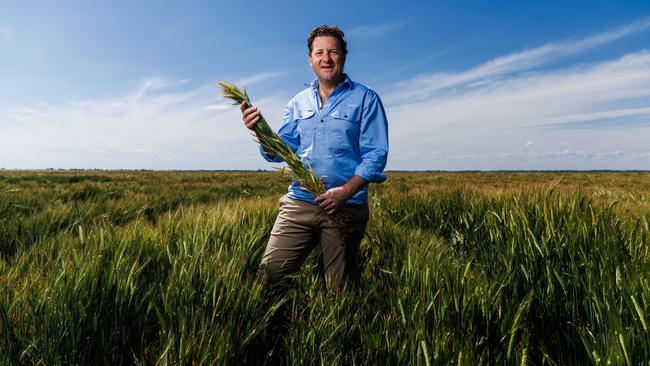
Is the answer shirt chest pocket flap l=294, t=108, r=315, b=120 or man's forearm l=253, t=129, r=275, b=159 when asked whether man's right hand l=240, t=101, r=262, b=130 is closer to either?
man's forearm l=253, t=129, r=275, b=159

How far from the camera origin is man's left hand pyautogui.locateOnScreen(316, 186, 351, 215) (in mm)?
2402

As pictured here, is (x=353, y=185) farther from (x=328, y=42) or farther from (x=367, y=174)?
(x=328, y=42)

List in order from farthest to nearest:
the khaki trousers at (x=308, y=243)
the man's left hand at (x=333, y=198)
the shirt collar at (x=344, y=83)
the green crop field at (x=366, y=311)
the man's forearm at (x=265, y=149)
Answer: the shirt collar at (x=344, y=83), the khaki trousers at (x=308, y=243), the man's forearm at (x=265, y=149), the man's left hand at (x=333, y=198), the green crop field at (x=366, y=311)

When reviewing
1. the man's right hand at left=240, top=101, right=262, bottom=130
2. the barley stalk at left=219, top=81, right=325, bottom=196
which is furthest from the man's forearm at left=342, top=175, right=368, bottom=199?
the man's right hand at left=240, top=101, right=262, bottom=130

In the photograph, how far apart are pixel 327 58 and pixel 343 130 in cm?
53

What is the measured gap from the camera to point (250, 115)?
8.30ft

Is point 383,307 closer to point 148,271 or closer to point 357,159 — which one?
point 357,159

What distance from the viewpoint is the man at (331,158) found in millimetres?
2662

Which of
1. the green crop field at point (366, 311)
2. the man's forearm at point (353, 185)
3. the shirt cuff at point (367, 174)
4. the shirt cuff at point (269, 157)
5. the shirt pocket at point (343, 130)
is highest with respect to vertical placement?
the shirt pocket at point (343, 130)

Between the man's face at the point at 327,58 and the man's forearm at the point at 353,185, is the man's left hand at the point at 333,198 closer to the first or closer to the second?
the man's forearm at the point at 353,185

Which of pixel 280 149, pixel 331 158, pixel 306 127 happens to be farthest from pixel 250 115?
pixel 331 158

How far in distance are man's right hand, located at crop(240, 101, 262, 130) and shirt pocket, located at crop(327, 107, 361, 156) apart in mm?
520

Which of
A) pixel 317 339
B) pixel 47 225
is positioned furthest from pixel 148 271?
pixel 47 225

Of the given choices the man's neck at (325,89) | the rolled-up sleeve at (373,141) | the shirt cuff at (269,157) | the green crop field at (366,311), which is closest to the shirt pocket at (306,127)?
the man's neck at (325,89)
